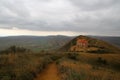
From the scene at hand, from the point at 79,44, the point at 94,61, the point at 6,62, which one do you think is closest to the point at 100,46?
the point at 79,44

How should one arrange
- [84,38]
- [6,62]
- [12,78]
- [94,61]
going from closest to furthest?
[12,78], [6,62], [94,61], [84,38]

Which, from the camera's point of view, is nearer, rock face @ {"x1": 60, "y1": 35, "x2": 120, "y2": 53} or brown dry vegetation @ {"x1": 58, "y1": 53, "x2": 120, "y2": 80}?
brown dry vegetation @ {"x1": 58, "y1": 53, "x2": 120, "y2": 80}

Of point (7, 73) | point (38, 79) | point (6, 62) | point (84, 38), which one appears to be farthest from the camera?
point (84, 38)

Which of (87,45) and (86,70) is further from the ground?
(86,70)

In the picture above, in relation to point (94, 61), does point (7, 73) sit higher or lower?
higher

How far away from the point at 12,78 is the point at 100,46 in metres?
57.0

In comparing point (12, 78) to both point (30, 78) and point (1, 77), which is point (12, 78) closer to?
point (1, 77)

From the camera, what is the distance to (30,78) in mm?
14898

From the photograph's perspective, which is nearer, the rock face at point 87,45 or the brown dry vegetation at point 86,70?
the brown dry vegetation at point 86,70

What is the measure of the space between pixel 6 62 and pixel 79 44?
5547cm

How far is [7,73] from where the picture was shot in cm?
1441

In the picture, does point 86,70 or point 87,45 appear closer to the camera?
point 86,70

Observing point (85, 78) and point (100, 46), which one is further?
point (100, 46)

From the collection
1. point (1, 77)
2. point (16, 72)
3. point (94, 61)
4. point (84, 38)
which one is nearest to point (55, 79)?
point (16, 72)
